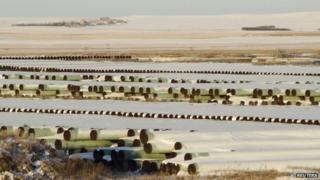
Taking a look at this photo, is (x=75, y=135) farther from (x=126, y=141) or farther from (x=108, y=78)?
(x=108, y=78)

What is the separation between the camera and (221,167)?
18062 millimetres

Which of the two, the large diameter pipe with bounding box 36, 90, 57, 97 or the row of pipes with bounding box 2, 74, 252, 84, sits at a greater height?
the row of pipes with bounding box 2, 74, 252, 84

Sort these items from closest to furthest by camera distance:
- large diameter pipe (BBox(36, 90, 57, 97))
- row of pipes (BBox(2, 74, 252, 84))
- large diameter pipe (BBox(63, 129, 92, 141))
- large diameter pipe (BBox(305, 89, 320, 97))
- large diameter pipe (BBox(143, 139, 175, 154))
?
large diameter pipe (BBox(143, 139, 175, 154))
large diameter pipe (BBox(63, 129, 92, 141))
large diameter pipe (BBox(305, 89, 320, 97))
large diameter pipe (BBox(36, 90, 57, 97))
row of pipes (BBox(2, 74, 252, 84))

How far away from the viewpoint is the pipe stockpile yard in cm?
1898

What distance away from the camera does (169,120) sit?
94.3 feet

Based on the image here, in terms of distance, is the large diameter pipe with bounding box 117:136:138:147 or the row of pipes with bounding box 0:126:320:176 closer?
the row of pipes with bounding box 0:126:320:176

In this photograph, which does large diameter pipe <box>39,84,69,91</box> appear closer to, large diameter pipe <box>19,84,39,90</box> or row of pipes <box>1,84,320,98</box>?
row of pipes <box>1,84,320,98</box>

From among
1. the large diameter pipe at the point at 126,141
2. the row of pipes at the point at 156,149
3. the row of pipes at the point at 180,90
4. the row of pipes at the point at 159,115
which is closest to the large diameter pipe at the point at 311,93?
the row of pipes at the point at 180,90

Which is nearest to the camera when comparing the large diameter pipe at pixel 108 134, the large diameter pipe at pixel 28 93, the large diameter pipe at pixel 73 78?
the large diameter pipe at pixel 108 134

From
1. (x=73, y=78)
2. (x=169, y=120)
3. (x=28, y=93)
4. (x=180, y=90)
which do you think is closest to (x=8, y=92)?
(x=28, y=93)

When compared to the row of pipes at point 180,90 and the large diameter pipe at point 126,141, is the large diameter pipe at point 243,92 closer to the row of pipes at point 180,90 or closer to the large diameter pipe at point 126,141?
the row of pipes at point 180,90

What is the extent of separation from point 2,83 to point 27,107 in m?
11.7

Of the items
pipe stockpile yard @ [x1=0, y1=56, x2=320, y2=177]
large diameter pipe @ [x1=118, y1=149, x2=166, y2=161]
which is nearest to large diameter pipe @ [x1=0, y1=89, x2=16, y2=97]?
pipe stockpile yard @ [x1=0, y1=56, x2=320, y2=177]

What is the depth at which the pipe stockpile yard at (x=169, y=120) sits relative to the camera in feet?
62.3
